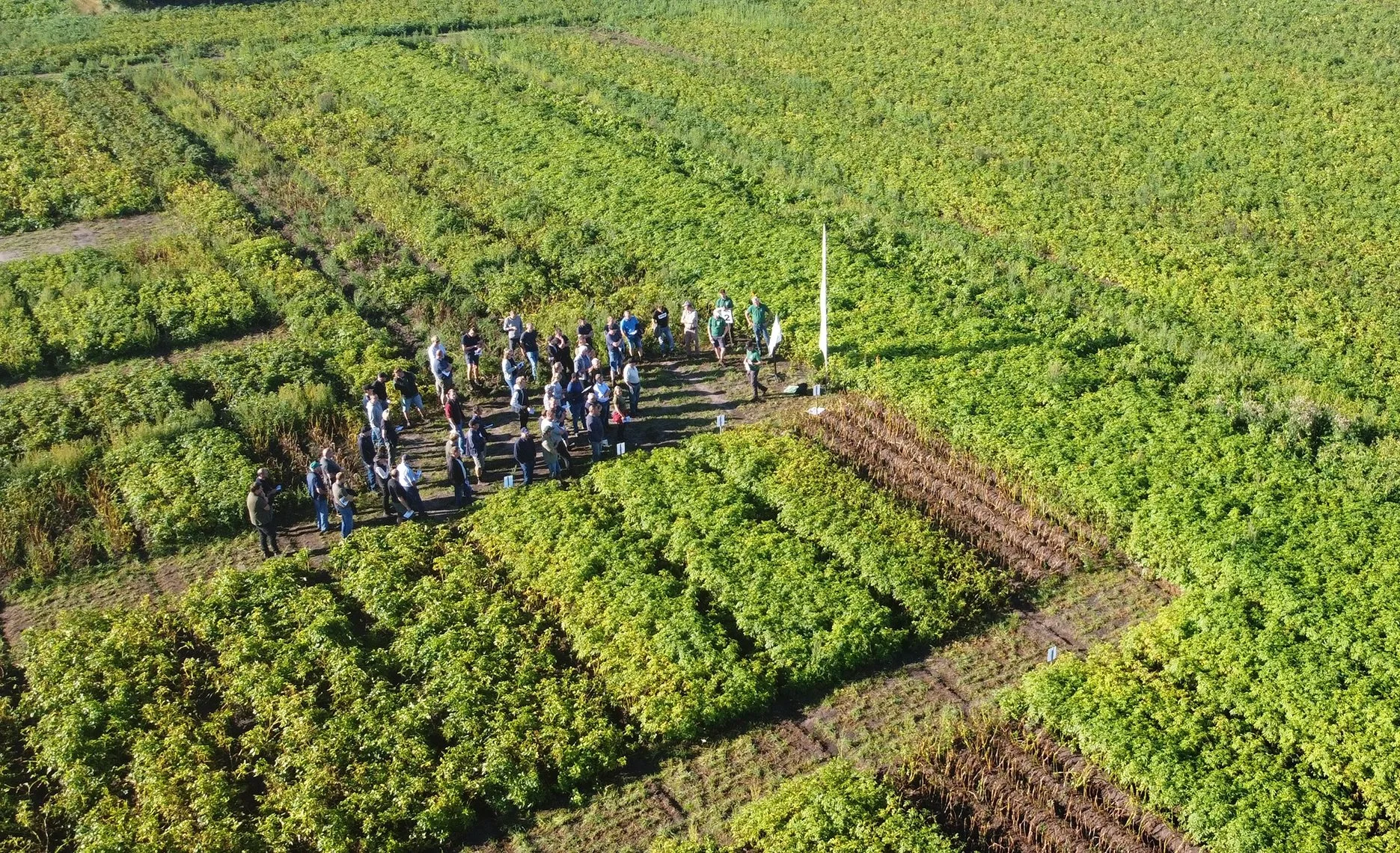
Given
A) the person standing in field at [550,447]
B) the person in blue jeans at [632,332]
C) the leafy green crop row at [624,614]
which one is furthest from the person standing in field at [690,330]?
the leafy green crop row at [624,614]

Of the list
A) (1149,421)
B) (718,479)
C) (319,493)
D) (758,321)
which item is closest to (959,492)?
(1149,421)

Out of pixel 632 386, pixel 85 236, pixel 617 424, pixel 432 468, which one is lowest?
pixel 432 468

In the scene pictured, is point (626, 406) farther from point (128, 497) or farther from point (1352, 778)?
point (1352, 778)

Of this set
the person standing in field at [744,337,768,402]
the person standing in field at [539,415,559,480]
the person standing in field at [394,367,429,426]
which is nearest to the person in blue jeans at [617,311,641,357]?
the person standing in field at [744,337,768,402]

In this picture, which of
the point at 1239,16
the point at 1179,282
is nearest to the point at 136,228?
the point at 1179,282

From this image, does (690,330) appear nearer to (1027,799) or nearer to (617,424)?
(617,424)

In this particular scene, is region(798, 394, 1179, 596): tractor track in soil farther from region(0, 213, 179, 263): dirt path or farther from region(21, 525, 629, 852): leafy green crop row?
region(0, 213, 179, 263): dirt path
